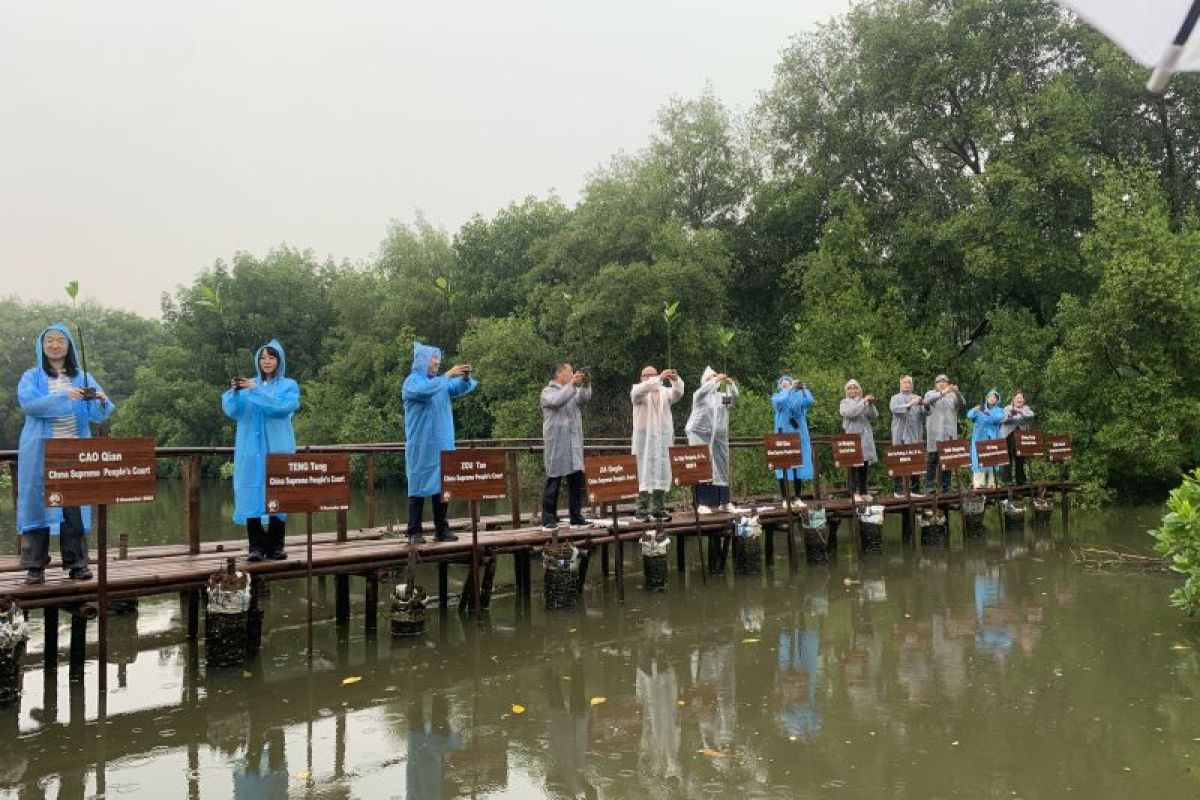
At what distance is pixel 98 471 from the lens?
229 inches

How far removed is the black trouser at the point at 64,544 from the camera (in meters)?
6.12

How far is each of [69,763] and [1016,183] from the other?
2065 centimetres

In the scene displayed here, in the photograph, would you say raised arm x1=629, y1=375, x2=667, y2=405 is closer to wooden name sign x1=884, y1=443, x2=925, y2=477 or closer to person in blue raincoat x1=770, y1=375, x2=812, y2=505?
person in blue raincoat x1=770, y1=375, x2=812, y2=505

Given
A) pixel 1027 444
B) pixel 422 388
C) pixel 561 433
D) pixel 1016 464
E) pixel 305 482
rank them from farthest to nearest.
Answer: pixel 1016 464, pixel 1027 444, pixel 561 433, pixel 422 388, pixel 305 482

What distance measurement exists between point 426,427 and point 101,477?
9.31 feet

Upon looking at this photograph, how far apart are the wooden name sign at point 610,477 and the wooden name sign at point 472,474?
91 cm

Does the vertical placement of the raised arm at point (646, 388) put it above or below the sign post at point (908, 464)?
above

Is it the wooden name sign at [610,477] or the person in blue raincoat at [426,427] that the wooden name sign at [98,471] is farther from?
the wooden name sign at [610,477]

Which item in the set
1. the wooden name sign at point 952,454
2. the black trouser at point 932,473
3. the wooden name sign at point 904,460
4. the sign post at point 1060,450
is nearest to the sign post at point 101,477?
the wooden name sign at point 904,460

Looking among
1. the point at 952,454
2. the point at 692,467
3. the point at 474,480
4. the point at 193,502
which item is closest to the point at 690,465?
the point at 692,467

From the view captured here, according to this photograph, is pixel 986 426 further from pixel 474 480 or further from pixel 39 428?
pixel 39 428

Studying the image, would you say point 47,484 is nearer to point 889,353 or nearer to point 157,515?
point 157,515

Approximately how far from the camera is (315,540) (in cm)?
924

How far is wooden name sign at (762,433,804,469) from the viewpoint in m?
10.8
